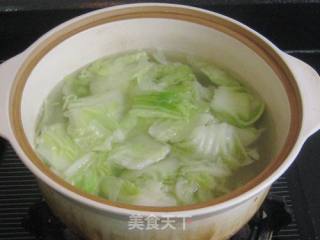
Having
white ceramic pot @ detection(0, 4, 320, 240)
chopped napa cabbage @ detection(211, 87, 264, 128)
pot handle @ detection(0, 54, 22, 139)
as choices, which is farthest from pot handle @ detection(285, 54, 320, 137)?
pot handle @ detection(0, 54, 22, 139)

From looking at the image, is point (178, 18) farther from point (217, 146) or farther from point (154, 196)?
point (154, 196)

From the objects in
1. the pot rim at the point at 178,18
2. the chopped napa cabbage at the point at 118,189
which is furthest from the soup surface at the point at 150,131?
the pot rim at the point at 178,18

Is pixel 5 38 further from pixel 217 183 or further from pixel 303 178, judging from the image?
pixel 303 178

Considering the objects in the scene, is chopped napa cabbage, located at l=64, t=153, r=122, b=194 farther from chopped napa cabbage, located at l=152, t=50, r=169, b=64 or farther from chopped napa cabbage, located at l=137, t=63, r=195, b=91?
chopped napa cabbage, located at l=152, t=50, r=169, b=64

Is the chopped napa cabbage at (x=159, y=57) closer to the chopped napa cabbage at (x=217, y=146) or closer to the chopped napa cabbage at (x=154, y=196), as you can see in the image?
the chopped napa cabbage at (x=217, y=146)

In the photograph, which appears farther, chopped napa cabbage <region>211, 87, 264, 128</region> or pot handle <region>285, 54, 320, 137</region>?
chopped napa cabbage <region>211, 87, 264, 128</region>

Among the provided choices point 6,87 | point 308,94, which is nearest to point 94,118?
point 6,87
